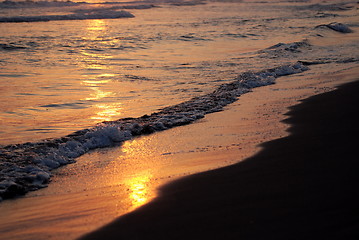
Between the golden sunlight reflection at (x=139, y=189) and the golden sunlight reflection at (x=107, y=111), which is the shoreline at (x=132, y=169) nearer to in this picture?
the golden sunlight reflection at (x=139, y=189)

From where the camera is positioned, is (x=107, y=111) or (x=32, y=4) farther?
(x=32, y=4)

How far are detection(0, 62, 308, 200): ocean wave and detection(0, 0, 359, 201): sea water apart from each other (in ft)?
0.05

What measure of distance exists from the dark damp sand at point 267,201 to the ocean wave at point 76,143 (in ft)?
5.81

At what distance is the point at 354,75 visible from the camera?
11219 mm

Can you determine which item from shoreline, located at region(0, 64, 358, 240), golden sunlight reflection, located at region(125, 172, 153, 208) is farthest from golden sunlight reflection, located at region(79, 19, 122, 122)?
golden sunlight reflection, located at region(125, 172, 153, 208)

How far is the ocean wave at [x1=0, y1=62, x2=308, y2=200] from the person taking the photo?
17.4ft

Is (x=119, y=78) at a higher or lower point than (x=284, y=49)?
lower

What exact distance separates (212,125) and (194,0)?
167 ft

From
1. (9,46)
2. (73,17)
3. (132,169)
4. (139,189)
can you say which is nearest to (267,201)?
(139,189)

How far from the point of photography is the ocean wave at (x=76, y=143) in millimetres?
5297

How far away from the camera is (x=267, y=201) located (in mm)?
3975

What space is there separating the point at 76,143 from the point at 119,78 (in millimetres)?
5815

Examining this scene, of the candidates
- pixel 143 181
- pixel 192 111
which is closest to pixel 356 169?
pixel 143 181

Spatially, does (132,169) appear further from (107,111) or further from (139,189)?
(107,111)
